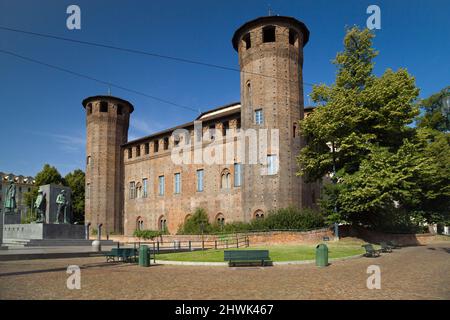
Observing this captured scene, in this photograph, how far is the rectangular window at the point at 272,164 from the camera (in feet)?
102

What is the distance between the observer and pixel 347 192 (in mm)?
24812

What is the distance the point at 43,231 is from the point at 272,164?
57.9 ft

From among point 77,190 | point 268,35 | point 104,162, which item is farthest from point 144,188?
point 268,35

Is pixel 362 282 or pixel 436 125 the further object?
pixel 436 125

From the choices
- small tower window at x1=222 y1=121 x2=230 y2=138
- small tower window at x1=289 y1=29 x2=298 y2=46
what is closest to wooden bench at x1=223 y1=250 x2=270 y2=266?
small tower window at x1=222 y1=121 x2=230 y2=138

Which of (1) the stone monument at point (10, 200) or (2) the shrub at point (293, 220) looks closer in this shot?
(2) the shrub at point (293, 220)

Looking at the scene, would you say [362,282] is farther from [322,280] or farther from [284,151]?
[284,151]

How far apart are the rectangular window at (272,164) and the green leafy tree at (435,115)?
2141 cm

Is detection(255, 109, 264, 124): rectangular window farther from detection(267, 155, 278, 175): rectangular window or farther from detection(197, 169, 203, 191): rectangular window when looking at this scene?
detection(197, 169, 203, 191): rectangular window

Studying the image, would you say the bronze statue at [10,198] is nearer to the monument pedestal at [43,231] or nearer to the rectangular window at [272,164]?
the monument pedestal at [43,231]

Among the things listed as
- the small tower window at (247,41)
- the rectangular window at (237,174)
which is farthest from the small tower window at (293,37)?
the rectangular window at (237,174)

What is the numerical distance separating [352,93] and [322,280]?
18.9m
